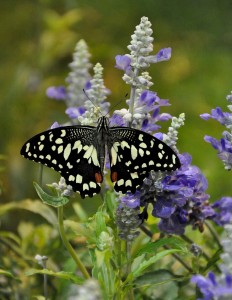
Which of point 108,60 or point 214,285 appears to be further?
point 108,60

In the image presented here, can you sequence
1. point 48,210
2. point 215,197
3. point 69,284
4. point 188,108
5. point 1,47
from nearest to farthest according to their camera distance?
point 69,284, point 48,210, point 215,197, point 188,108, point 1,47

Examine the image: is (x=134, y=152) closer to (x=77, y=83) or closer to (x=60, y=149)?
(x=60, y=149)

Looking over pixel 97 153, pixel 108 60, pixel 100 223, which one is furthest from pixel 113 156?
pixel 108 60

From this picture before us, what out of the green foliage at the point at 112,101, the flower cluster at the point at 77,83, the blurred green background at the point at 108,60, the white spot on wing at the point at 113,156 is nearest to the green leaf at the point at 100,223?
the green foliage at the point at 112,101

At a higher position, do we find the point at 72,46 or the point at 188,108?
the point at 72,46

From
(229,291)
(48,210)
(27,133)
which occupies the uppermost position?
(27,133)

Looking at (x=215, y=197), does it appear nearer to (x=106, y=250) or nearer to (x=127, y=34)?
(x=127, y=34)

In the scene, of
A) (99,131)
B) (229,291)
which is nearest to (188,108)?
(99,131)
